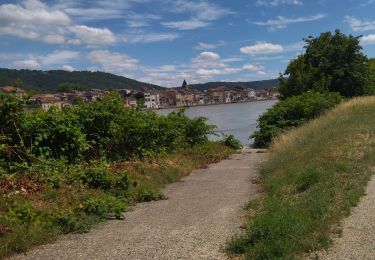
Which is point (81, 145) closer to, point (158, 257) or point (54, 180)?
point (54, 180)

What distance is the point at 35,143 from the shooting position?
35.7 ft

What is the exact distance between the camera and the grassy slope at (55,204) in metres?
7.04

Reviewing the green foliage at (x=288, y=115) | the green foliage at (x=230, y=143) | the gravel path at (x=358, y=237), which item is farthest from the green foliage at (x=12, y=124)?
the green foliage at (x=288, y=115)

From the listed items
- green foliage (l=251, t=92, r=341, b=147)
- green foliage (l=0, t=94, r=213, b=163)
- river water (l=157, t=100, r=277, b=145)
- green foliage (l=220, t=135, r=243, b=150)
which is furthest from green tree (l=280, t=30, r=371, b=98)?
green foliage (l=0, t=94, r=213, b=163)

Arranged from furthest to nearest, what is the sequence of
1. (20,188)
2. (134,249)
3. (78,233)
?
(20,188) < (78,233) < (134,249)

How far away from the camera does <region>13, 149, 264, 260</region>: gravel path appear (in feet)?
21.4

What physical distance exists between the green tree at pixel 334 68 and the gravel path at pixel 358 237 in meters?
35.1

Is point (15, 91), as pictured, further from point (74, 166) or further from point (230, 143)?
point (230, 143)

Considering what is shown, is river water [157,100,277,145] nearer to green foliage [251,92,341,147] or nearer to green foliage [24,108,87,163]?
green foliage [251,92,341,147]

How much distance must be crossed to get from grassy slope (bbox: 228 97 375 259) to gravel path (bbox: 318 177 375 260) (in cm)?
14

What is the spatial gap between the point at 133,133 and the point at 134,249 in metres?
8.88

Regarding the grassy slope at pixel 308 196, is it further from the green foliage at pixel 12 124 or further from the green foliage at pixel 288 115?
the green foliage at pixel 288 115

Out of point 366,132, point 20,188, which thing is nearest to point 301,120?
point 366,132

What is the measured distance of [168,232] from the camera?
24.8ft
